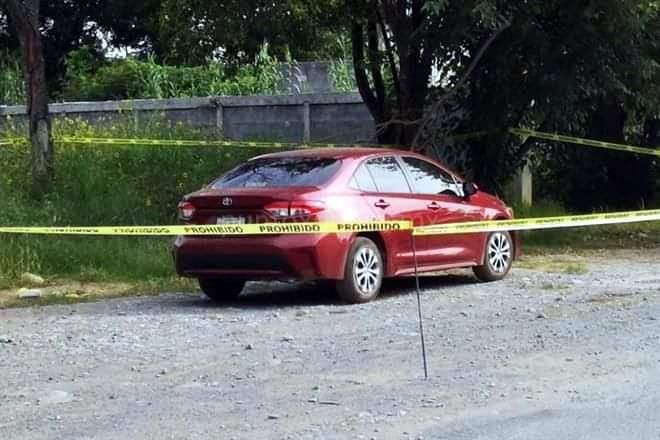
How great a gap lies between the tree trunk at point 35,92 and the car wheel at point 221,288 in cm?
449

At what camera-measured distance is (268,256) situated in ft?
37.4

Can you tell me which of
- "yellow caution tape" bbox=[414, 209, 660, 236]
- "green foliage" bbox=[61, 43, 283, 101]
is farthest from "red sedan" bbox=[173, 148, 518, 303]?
"green foliage" bbox=[61, 43, 283, 101]

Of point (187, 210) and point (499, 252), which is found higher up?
point (187, 210)

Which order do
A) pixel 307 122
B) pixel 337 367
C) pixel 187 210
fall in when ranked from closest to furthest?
pixel 337 367
pixel 187 210
pixel 307 122

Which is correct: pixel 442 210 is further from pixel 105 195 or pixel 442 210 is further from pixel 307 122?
pixel 307 122

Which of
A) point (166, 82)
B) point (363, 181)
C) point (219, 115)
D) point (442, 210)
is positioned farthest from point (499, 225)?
point (166, 82)

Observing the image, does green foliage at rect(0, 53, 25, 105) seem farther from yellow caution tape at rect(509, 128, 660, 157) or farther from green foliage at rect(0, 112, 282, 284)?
yellow caution tape at rect(509, 128, 660, 157)

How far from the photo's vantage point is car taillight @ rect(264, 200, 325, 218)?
11.4m

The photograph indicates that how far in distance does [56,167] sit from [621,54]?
306 inches

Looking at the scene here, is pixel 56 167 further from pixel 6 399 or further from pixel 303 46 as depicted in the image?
pixel 6 399

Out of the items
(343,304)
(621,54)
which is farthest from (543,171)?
(343,304)

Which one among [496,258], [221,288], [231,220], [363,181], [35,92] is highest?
[35,92]

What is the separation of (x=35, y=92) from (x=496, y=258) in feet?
21.2

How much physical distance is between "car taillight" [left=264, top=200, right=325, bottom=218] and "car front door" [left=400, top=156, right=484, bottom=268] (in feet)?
5.64
